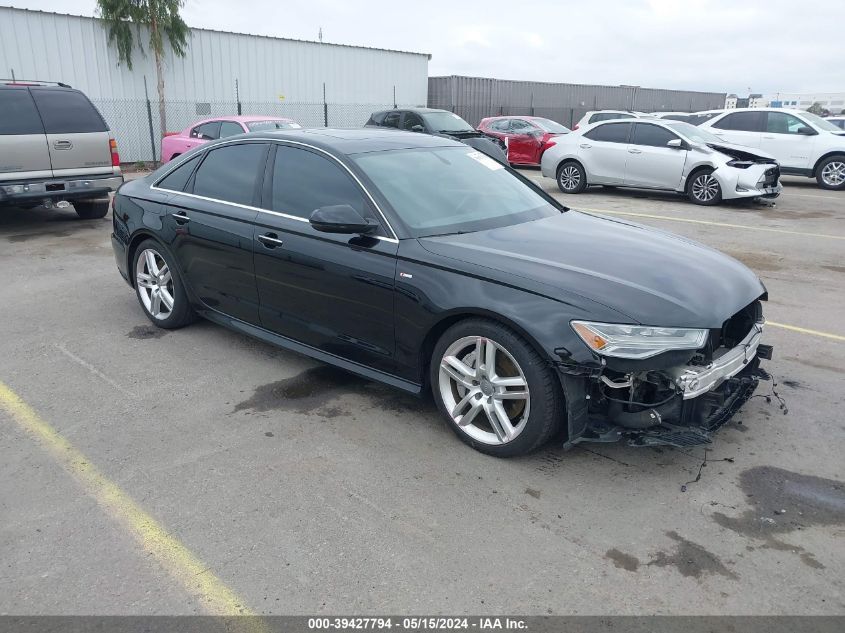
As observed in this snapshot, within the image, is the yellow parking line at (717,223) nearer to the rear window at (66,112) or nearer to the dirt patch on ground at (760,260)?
the dirt patch on ground at (760,260)

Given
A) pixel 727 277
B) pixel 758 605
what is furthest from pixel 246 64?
pixel 758 605

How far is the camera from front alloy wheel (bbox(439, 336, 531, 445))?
356 centimetres

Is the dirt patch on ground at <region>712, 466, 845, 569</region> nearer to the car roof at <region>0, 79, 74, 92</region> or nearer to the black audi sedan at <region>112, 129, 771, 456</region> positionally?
the black audi sedan at <region>112, 129, 771, 456</region>

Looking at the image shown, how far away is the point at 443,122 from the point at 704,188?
21.9 feet

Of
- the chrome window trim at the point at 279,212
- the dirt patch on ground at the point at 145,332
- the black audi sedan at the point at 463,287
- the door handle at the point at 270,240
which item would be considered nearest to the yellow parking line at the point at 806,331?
the black audi sedan at the point at 463,287

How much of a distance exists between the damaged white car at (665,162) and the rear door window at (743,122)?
3.45 metres

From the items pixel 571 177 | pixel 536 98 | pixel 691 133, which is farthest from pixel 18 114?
pixel 536 98

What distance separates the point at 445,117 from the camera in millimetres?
17156

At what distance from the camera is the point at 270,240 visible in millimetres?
4535

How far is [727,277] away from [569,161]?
36.8 ft

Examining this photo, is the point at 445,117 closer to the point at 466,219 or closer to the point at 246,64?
the point at 246,64

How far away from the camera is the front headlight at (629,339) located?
3.25 metres

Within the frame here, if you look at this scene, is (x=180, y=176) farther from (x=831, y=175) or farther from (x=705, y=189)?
(x=831, y=175)

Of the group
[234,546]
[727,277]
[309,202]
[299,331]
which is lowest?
[234,546]
